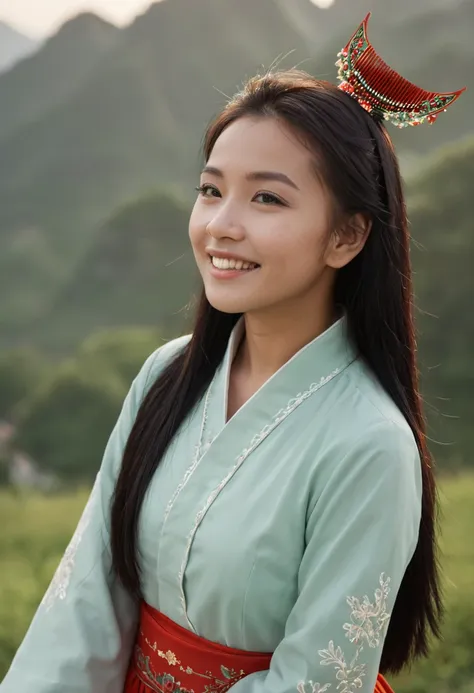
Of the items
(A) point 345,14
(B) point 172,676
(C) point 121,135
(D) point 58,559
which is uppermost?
(A) point 345,14

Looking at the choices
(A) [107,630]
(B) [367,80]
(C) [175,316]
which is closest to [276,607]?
(A) [107,630]

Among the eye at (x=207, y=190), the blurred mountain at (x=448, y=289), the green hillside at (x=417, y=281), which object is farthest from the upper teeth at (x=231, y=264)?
the blurred mountain at (x=448, y=289)

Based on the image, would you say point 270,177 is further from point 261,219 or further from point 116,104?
point 116,104

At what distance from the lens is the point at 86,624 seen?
154 cm

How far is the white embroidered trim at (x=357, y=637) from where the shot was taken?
4.14 feet

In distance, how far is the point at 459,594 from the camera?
2.70 metres

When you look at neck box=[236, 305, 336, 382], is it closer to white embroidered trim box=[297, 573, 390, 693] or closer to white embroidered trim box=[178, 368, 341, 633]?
white embroidered trim box=[178, 368, 341, 633]

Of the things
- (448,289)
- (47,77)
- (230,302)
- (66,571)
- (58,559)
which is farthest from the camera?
(47,77)

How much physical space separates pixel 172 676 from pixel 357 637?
14.6 inches

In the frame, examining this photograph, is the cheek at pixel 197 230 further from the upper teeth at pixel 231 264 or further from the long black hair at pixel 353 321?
the long black hair at pixel 353 321

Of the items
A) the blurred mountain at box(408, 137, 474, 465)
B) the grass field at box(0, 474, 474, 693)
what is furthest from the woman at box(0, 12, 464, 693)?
the blurred mountain at box(408, 137, 474, 465)

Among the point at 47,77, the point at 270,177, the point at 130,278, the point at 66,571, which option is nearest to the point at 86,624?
the point at 66,571

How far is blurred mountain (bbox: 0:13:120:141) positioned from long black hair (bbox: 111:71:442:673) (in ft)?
13.5

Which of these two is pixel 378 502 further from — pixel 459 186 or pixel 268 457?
pixel 459 186
